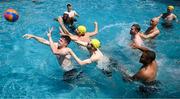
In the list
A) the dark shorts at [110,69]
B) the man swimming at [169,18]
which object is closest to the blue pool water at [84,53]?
the dark shorts at [110,69]

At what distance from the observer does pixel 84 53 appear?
1159 centimetres

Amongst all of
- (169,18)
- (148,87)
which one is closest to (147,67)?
(148,87)

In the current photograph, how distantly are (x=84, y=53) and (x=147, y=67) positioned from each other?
4133mm

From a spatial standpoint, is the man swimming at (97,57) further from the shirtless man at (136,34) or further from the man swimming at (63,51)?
the shirtless man at (136,34)

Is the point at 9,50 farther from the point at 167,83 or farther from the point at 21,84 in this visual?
the point at 167,83

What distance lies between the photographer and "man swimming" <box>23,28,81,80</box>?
8.72 metres

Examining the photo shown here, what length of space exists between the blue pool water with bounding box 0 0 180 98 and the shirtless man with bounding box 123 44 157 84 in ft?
1.70

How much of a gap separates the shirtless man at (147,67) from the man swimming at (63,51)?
2079mm

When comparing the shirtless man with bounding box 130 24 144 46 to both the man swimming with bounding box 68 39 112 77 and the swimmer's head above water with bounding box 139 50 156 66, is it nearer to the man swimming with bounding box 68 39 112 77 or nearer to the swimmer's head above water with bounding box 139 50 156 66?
the man swimming with bounding box 68 39 112 77

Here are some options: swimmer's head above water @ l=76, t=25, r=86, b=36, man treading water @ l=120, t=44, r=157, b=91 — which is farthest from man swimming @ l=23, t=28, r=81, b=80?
man treading water @ l=120, t=44, r=157, b=91

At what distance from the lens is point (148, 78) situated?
7.99 metres

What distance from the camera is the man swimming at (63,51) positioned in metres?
8.72

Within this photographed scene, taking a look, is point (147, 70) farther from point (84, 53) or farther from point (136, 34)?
point (84, 53)

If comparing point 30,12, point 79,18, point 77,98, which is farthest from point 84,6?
point 77,98
